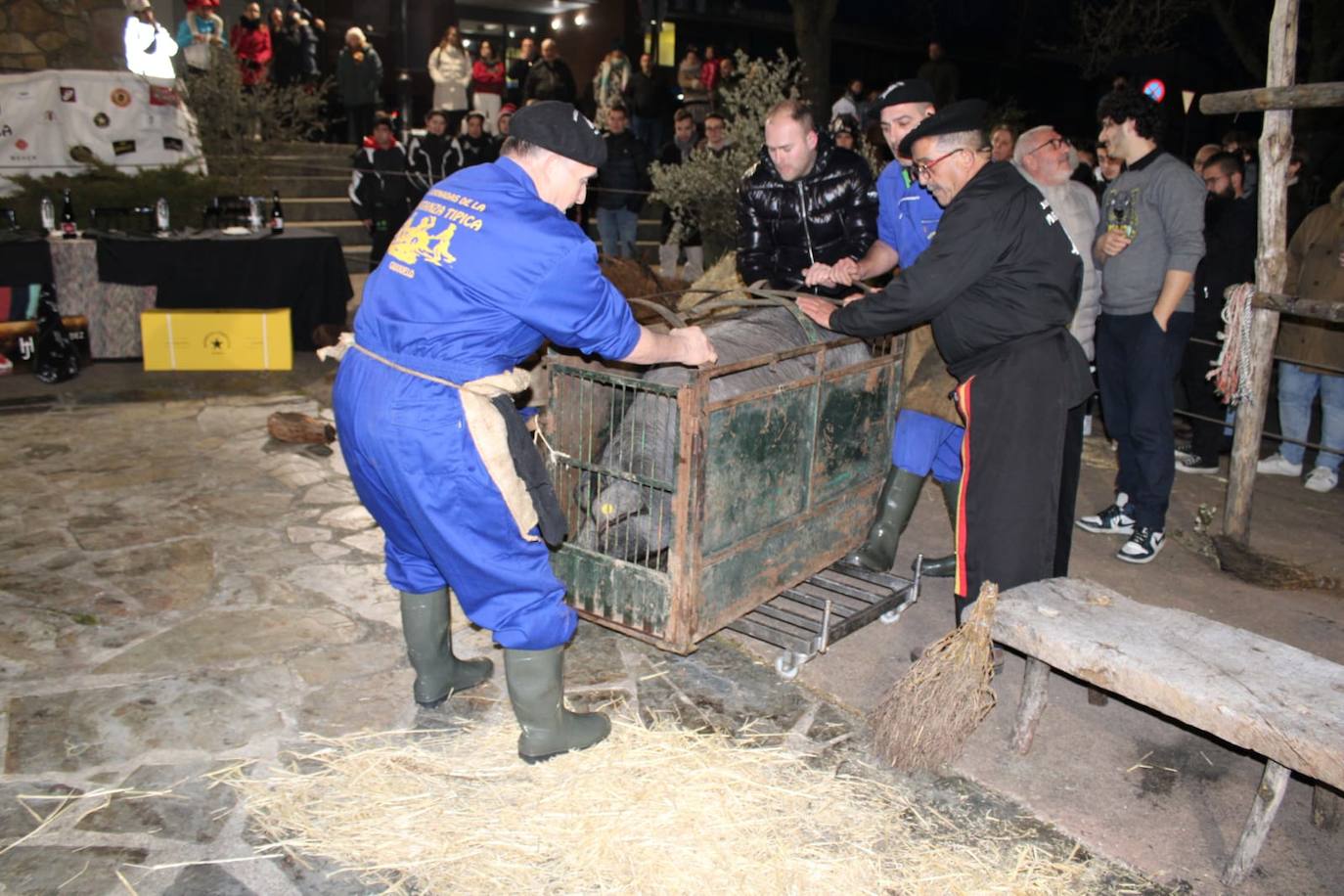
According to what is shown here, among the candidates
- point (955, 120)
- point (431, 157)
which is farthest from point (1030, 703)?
point (431, 157)

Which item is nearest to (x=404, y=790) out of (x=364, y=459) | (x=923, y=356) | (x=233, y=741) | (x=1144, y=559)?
(x=233, y=741)

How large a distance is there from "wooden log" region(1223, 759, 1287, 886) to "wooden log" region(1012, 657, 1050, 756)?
0.75 meters

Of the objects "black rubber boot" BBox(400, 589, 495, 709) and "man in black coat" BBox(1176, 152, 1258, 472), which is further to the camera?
"man in black coat" BBox(1176, 152, 1258, 472)

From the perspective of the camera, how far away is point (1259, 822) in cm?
311

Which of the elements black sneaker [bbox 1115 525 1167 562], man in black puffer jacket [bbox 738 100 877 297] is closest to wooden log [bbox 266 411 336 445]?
man in black puffer jacket [bbox 738 100 877 297]

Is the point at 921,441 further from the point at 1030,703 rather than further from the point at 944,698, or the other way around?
the point at 944,698

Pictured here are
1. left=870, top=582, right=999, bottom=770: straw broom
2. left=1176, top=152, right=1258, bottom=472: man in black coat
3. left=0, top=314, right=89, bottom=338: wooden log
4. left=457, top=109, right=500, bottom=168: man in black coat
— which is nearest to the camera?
left=870, top=582, right=999, bottom=770: straw broom

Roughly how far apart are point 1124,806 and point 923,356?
2.33 metres

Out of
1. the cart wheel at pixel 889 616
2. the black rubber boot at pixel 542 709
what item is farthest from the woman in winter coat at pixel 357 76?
the black rubber boot at pixel 542 709

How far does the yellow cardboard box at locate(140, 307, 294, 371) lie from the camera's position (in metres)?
8.66

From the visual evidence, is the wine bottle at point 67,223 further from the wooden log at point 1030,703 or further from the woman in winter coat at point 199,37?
the wooden log at point 1030,703

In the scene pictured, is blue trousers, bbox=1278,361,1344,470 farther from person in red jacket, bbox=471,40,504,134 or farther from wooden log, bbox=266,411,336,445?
person in red jacket, bbox=471,40,504,134

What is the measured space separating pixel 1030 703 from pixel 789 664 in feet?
3.16

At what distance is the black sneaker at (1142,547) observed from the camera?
559 cm
